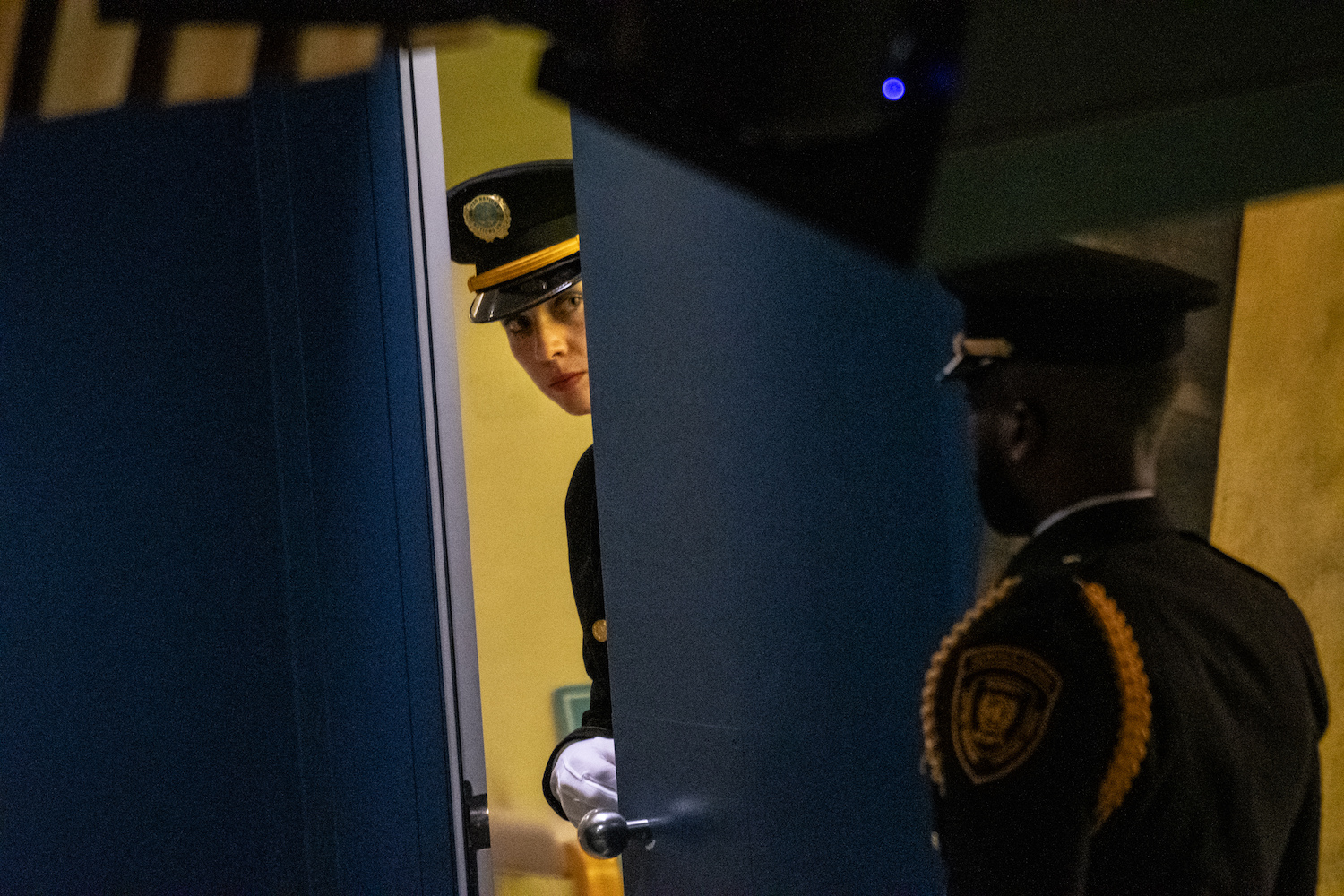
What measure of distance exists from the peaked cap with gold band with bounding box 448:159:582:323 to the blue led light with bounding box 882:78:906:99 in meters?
1.21

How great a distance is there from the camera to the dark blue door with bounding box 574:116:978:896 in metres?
0.79

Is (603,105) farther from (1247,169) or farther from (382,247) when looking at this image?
(382,247)

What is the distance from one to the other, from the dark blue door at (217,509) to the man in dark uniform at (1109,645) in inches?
55.6

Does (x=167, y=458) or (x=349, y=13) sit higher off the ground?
(x=349, y=13)

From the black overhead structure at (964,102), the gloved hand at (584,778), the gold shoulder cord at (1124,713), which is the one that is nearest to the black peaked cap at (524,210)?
Answer: the gloved hand at (584,778)

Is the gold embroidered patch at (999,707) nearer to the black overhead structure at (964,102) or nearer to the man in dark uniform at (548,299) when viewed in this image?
the black overhead structure at (964,102)

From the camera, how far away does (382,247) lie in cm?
201

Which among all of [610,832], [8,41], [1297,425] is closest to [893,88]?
[1297,425]

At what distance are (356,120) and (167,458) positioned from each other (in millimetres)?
686

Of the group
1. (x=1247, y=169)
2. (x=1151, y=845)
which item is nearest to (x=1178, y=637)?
(x=1151, y=845)

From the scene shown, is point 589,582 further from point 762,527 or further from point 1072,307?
point 1072,307

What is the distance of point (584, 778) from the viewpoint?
1.67 meters

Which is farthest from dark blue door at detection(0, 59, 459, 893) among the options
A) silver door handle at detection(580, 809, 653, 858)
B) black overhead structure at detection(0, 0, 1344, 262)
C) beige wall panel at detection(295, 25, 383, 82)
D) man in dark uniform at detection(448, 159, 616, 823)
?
black overhead structure at detection(0, 0, 1344, 262)

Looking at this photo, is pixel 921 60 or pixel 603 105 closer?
pixel 921 60
